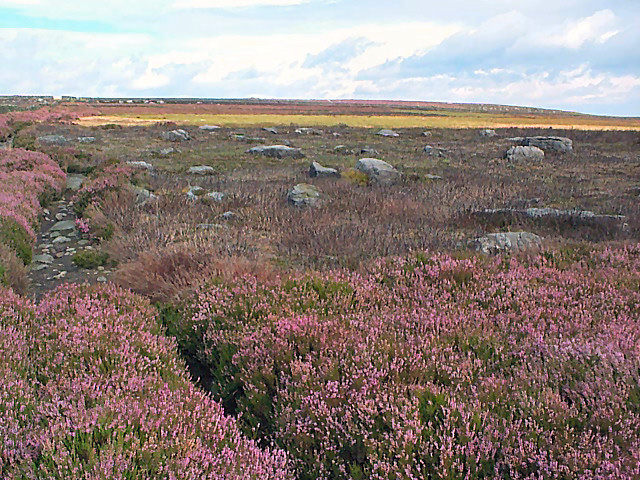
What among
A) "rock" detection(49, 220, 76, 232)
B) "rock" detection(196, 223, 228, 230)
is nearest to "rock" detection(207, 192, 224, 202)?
"rock" detection(196, 223, 228, 230)

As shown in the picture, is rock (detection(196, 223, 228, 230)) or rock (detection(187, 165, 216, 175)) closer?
rock (detection(196, 223, 228, 230))

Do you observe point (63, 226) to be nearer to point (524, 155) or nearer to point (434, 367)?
point (434, 367)

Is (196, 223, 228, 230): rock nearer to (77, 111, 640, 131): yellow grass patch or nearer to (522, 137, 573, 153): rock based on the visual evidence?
(522, 137, 573, 153): rock

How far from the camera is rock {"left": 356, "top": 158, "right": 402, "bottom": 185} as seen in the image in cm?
1866

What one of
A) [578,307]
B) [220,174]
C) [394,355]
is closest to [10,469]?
[394,355]

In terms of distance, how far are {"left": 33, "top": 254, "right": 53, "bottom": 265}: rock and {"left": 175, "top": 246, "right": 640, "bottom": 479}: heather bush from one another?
4.72m

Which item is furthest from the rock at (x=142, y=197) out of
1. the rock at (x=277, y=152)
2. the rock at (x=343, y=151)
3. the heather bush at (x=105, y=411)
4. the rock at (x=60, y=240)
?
the rock at (x=343, y=151)

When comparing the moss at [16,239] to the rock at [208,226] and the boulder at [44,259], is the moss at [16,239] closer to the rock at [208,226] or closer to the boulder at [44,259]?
the boulder at [44,259]

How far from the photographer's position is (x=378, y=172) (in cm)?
1911

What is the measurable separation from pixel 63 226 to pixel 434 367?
35.0 feet

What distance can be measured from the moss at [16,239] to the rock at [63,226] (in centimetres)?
200

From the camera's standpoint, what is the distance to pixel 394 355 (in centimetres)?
420

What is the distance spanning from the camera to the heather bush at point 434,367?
3.07 meters

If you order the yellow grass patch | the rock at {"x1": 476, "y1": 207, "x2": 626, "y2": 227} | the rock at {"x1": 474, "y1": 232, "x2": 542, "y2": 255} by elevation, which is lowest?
the rock at {"x1": 474, "y1": 232, "x2": 542, "y2": 255}
